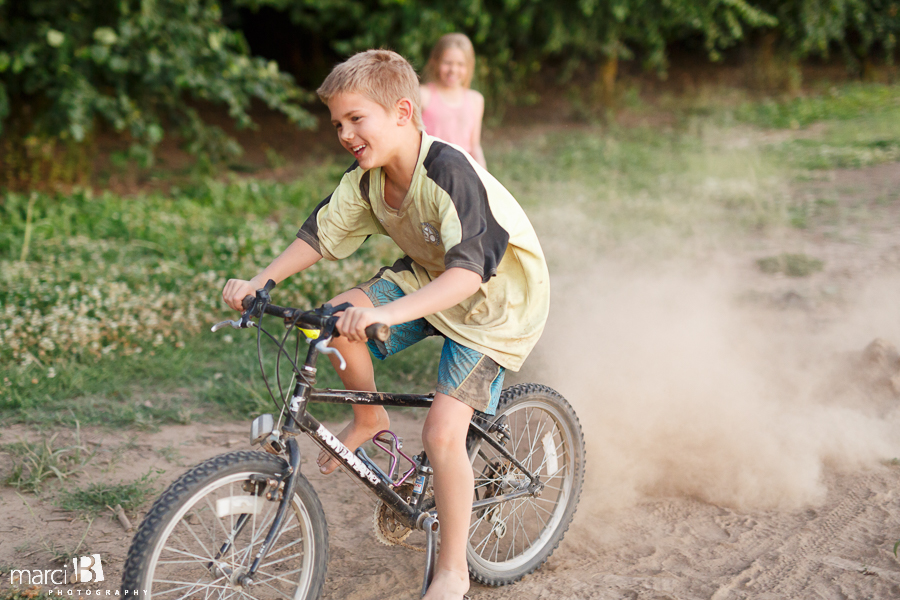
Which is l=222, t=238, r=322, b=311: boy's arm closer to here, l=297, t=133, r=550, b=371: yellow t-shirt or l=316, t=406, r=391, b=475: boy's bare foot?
l=297, t=133, r=550, b=371: yellow t-shirt

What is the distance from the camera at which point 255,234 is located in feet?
21.3

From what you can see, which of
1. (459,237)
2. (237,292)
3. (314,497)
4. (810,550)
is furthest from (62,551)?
(810,550)

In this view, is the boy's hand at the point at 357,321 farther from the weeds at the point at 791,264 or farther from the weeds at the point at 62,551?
the weeds at the point at 791,264

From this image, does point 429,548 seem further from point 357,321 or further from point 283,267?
point 283,267

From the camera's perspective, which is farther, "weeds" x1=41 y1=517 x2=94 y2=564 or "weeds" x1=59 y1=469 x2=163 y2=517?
"weeds" x1=59 y1=469 x2=163 y2=517

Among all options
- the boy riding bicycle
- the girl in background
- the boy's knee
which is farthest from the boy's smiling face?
the girl in background

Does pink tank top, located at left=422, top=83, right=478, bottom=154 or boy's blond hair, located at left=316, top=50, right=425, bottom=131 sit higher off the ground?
boy's blond hair, located at left=316, top=50, right=425, bottom=131

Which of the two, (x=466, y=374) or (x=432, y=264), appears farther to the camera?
(x=432, y=264)

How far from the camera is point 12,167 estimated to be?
796cm

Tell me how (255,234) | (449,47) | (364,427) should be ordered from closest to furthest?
(364,427)
(449,47)
(255,234)

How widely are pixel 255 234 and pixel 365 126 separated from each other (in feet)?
14.5

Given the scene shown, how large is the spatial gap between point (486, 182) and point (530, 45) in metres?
10.1

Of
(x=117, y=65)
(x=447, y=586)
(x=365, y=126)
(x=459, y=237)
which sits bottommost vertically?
(x=447, y=586)

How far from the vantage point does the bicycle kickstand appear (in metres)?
2.51
